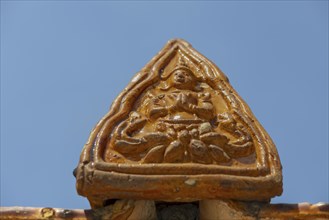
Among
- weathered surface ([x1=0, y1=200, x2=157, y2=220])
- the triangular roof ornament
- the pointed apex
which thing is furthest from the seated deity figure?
the pointed apex

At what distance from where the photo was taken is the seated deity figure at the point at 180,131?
2.34 meters

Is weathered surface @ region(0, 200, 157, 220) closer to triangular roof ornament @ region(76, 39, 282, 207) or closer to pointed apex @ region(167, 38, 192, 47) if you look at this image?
triangular roof ornament @ region(76, 39, 282, 207)

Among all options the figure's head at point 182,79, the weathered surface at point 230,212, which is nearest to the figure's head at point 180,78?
the figure's head at point 182,79

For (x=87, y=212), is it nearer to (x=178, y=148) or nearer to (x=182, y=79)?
(x=178, y=148)

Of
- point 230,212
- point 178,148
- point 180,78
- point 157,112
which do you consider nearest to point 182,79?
point 180,78

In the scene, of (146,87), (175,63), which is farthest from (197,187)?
(175,63)

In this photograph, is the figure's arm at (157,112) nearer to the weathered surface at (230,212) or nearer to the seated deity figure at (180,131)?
the seated deity figure at (180,131)

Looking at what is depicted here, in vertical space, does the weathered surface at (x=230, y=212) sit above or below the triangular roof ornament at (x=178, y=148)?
below

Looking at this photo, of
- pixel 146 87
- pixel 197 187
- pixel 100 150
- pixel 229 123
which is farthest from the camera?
pixel 146 87

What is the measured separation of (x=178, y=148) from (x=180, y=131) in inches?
5.1

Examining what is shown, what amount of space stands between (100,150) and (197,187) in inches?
20.2

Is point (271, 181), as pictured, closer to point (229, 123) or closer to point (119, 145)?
point (229, 123)

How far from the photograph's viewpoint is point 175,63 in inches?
122

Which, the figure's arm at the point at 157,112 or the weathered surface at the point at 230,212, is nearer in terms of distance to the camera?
the weathered surface at the point at 230,212
